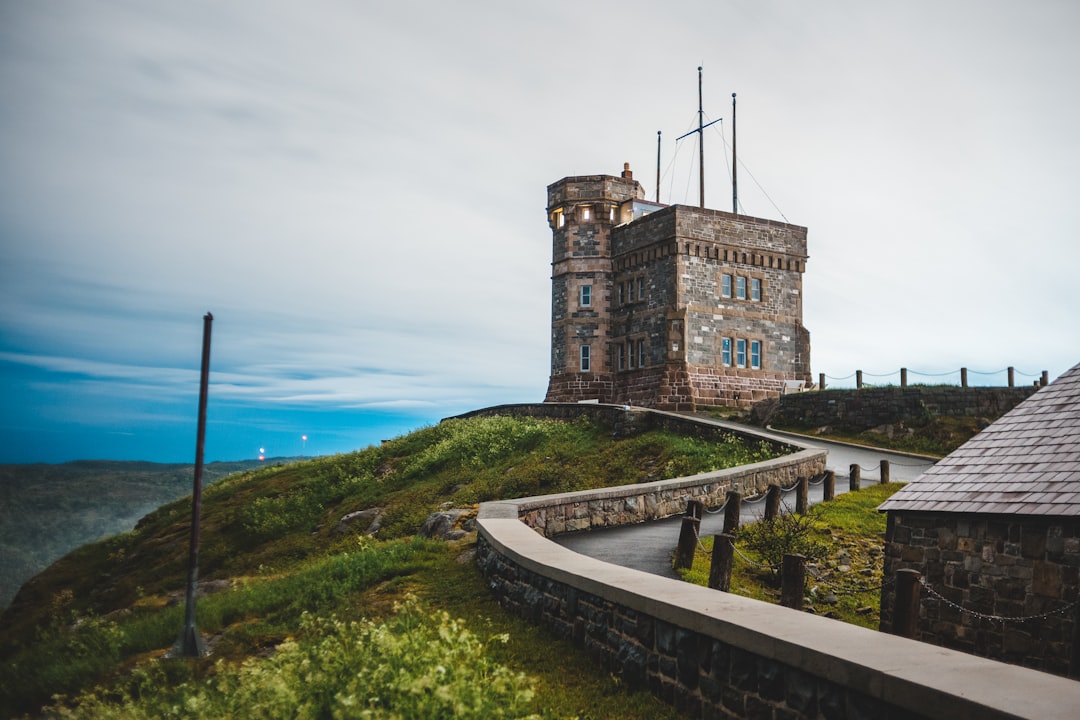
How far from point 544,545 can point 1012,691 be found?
6.40 m

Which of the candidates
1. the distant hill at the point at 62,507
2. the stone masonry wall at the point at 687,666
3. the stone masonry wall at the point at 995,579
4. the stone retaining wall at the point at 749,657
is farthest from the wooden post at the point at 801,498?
the distant hill at the point at 62,507

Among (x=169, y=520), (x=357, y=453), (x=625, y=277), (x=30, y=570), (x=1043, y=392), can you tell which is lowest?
(x=30, y=570)

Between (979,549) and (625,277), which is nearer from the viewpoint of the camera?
(979,549)

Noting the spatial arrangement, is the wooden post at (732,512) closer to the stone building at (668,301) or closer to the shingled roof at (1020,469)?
the shingled roof at (1020,469)

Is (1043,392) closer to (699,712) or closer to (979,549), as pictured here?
(979,549)

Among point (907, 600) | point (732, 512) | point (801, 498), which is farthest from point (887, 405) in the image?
point (907, 600)

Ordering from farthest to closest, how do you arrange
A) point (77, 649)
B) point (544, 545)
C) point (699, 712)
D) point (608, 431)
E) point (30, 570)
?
point (30, 570) < point (608, 431) < point (77, 649) < point (544, 545) < point (699, 712)

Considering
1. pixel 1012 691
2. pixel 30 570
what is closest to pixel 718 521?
pixel 1012 691

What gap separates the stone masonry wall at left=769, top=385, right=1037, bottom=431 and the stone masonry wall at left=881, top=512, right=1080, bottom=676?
20931 mm

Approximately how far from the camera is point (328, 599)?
1132cm

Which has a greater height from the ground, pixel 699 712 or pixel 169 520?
pixel 699 712

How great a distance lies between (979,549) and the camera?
11.0 metres

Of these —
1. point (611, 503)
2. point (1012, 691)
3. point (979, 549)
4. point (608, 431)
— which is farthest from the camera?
point (608, 431)

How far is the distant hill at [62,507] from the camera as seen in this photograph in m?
68.4
